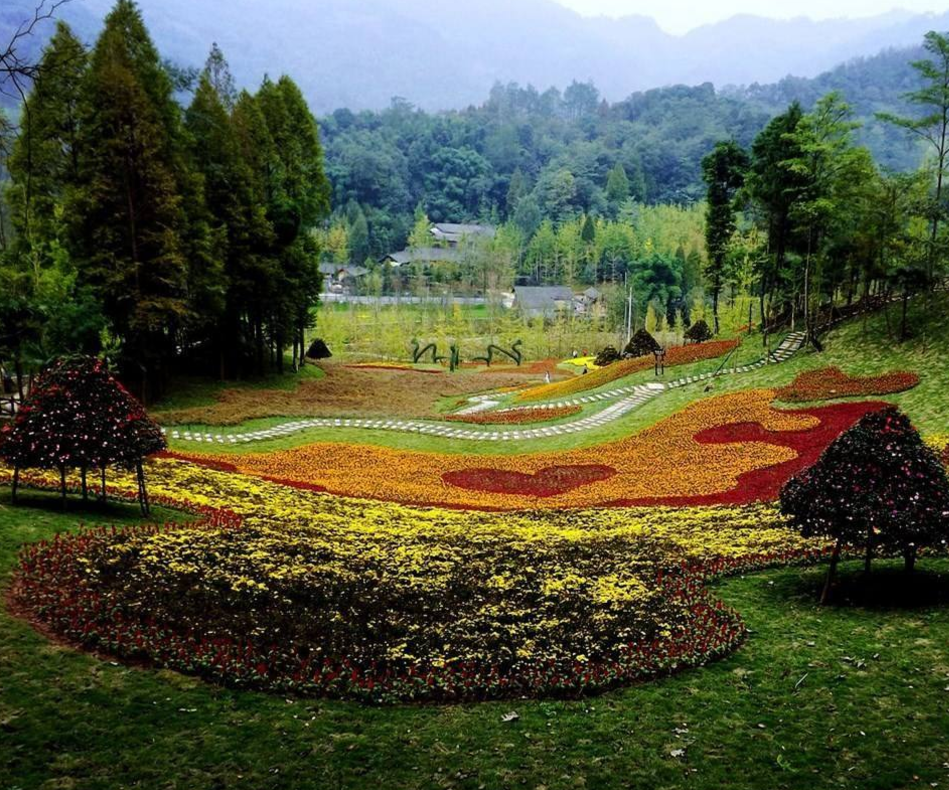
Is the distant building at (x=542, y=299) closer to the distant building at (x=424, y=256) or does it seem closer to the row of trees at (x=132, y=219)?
the distant building at (x=424, y=256)

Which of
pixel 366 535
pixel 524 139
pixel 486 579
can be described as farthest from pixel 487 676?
pixel 524 139

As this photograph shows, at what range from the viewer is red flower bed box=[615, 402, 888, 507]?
19.8m

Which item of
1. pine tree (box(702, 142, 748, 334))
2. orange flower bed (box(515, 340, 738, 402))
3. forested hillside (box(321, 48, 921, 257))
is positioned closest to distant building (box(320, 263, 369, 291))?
forested hillside (box(321, 48, 921, 257))

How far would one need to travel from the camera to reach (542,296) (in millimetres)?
99438

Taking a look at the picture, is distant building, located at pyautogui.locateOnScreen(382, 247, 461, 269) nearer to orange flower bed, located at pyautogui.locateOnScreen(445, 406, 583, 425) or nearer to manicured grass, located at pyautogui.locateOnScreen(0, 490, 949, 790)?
orange flower bed, located at pyautogui.locateOnScreen(445, 406, 583, 425)

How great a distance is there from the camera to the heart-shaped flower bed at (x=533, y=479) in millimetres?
22859

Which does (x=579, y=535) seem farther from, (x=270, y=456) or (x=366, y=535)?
(x=270, y=456)

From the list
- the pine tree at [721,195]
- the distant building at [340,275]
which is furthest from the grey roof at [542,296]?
the pine tree at [721,195]

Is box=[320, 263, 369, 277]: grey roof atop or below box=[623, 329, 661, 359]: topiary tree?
atop

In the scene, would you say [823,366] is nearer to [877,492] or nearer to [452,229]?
[877,492]

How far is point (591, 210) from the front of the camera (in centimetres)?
13800

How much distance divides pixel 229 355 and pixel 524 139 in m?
174

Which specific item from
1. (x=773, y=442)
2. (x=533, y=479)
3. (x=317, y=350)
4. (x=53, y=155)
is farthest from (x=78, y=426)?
(x=317, y=350)

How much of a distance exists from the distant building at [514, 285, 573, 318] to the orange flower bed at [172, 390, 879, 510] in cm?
5713
